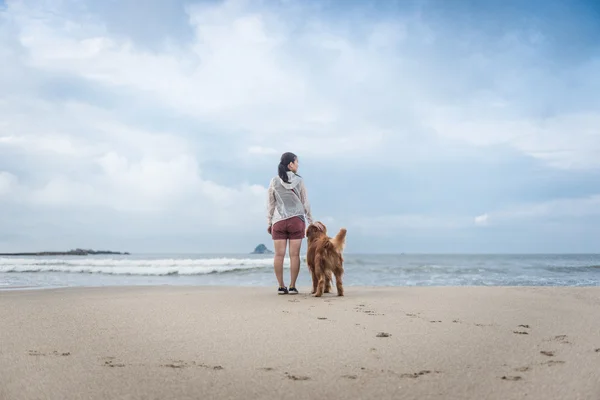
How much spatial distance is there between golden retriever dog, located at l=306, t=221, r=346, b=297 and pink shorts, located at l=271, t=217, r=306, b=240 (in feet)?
0.62

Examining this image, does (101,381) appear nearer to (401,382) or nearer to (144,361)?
(144,361)

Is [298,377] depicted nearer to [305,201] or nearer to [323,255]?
[323,255]

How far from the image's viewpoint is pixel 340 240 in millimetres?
6617

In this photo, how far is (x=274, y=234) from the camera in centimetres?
696

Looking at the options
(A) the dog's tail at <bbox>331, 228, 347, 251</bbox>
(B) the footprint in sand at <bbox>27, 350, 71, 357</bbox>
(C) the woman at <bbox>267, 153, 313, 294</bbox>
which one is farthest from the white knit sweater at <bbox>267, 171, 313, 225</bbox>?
(B) the footprint in sand at <bbox>27, 350, 71, 357</bbox>

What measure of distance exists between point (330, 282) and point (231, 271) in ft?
35.7

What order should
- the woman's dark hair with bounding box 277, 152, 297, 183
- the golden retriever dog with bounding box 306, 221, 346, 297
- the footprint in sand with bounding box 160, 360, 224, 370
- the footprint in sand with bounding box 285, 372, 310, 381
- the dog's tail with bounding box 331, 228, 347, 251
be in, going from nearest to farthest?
the footprint in sand with bounding box 285, 372, 310, 381 < the footprint in sand with bounding box 160, 360, 224, 370 < the golden retriever dog with bounding box 306, 221, 346, 297 < the dog's tail with bounding box 331, 228, 347, 251 < the woman's dark hair with bounding box 277, 152, 297, 183

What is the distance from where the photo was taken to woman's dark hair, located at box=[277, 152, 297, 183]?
6875 millimetres

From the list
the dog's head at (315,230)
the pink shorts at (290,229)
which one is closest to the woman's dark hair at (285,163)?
the pink shorts at (290,229)

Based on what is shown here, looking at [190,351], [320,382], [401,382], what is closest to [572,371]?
[401,382]

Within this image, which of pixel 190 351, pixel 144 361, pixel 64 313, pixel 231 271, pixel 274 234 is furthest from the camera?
pixel 231 271

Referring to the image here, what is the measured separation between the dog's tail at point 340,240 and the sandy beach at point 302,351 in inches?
51.8

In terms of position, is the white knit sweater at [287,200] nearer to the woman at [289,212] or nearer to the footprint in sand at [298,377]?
the woman at [289,212]

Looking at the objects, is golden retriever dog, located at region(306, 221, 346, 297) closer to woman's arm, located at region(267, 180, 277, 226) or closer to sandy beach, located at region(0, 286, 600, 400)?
woman's arm, located at region(267, 180, 277, 226)
